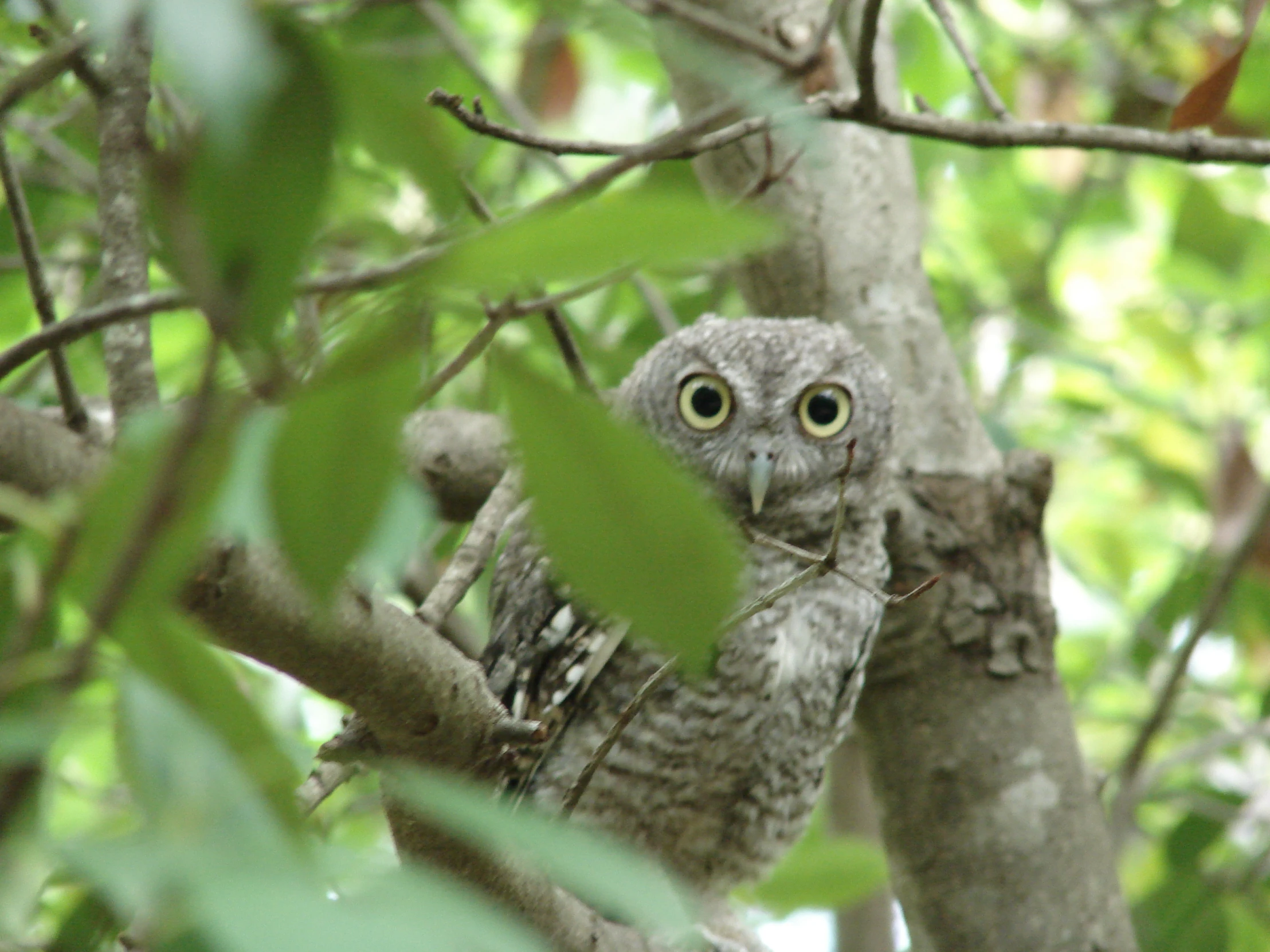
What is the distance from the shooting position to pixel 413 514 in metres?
0.73

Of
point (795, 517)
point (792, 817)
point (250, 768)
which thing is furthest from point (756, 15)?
point (250, 768)

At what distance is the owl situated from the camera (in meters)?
2.30

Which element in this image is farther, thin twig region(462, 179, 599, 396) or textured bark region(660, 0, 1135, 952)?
textured bark region(660, 0, 1135, 952)

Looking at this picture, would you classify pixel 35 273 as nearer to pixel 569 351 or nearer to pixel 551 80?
pixel 569 351

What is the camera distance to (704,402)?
8.71 feet

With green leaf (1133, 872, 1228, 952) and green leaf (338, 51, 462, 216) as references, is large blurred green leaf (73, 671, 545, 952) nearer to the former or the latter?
green leaf (338, 51, 462, 216)

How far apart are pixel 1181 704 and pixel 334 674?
3.74 m

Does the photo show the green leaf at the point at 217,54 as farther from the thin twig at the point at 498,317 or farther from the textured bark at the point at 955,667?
the textured bark at the point at 955,667

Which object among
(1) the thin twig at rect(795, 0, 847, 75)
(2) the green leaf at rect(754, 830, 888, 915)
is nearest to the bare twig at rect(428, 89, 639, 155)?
(1) the thin twig at rect(795, 0, 847, 75)

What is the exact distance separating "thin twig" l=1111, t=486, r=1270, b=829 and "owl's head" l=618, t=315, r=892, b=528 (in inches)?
26.9

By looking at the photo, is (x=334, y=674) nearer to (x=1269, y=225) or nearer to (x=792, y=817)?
(x=792, y=817)

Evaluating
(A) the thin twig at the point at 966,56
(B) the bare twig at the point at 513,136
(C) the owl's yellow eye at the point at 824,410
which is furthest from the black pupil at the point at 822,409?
(B) the bare twig at the point at 513,136

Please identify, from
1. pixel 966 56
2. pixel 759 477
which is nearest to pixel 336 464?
pixel 966 56

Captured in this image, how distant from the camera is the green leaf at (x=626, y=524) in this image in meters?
0.58
